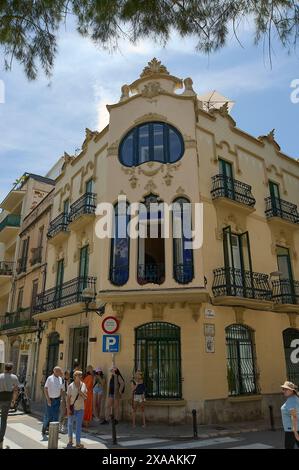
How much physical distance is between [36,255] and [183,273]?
12.3m

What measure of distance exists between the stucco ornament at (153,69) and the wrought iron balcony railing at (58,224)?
25.7 feet

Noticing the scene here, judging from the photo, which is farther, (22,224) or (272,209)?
(22,224)

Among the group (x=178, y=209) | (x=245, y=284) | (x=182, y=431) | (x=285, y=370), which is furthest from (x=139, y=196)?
(x=285, y=370)

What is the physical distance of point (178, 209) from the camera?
45.2 feet

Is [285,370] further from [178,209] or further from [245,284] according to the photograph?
[178,209]

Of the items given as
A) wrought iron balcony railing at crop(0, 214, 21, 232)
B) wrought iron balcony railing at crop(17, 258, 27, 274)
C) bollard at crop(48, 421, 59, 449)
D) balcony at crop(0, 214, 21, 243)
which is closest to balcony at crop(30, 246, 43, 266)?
wrought iron balcony railing at crop(17, 258, 27, 274)

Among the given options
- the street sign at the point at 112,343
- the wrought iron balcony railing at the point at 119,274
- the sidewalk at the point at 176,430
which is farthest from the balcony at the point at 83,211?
the sidewalk at the point at 176,430

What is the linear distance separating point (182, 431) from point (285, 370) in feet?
20.9

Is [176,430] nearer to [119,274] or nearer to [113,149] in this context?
[119,274]

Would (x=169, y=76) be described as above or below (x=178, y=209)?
above

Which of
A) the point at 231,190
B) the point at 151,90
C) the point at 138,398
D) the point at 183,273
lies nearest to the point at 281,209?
the point at 231,190

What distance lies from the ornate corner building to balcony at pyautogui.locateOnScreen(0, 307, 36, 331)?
2143 millimetres

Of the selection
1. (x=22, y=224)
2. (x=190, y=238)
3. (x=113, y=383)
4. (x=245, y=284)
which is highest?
(x=22, y=224)

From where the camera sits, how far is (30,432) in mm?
10078
